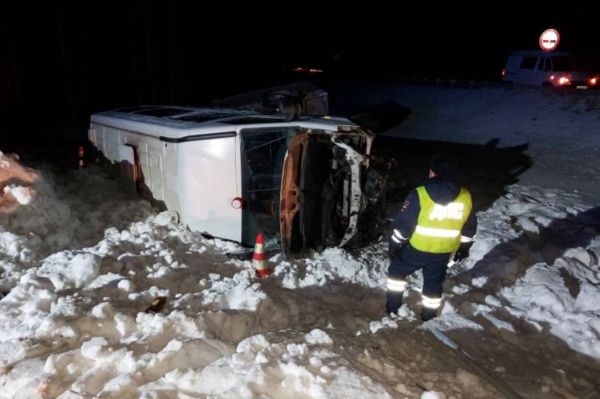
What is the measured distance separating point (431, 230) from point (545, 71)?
15.9 m

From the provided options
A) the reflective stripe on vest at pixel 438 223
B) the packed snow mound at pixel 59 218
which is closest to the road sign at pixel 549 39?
the reflective stripe on vest at pixel 438 223

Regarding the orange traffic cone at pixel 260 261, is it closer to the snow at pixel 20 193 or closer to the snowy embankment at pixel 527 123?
the snow at pixel 20 193

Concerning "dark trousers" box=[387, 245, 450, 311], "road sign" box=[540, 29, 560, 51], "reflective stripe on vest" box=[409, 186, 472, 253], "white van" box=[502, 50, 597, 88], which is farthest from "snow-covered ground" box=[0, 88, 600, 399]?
"road sign" box=[540, 29, 560, 51]

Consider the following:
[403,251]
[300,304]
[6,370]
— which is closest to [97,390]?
[6,370]

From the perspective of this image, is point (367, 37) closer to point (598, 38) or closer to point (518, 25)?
point (518, 25)

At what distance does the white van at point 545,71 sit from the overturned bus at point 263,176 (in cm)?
1402

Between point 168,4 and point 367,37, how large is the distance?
20671mm

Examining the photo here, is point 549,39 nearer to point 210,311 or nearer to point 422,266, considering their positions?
point 422,266

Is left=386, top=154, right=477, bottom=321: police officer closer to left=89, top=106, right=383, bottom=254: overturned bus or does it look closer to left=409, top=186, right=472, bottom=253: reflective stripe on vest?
left=409, top=186, right=472, bottom=253: reflective stripe on vest

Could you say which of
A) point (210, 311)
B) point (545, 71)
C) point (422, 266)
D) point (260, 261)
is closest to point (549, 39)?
point (545, 71)

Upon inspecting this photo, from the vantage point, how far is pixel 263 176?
546 centimetres

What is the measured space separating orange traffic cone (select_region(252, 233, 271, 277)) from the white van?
609 inches

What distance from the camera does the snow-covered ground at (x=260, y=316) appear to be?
324 centimetres

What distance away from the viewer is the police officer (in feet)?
13.7
